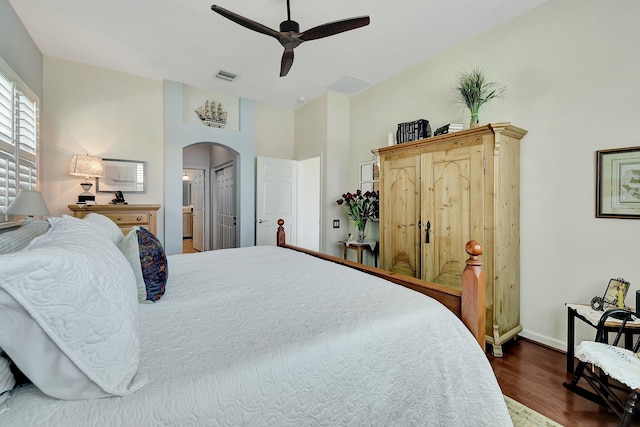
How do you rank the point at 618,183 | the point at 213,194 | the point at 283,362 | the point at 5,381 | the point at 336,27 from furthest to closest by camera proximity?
the point at 213,194
the point at 336,27
the point at 618,183
the point at 283,362
the point at 5,381

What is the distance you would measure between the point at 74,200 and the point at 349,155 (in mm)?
3680

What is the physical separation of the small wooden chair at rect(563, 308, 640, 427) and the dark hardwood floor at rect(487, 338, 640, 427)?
7 centimetres

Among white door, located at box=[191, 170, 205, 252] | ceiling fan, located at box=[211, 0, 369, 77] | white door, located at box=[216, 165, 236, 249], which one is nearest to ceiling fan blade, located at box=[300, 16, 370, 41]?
ceiling fan, located at box=[211, 0, 369, 77]

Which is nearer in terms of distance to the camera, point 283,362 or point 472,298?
point 283,362

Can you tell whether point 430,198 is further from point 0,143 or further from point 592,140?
point 0,143

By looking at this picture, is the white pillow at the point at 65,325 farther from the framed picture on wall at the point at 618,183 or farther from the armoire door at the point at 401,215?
the framed picture on wall at the point at 618,183

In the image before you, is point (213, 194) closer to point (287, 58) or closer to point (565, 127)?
point (287, 58)

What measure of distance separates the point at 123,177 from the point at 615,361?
16.0 feet

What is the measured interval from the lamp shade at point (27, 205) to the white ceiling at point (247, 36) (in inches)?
66.8

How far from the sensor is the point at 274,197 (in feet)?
15.4

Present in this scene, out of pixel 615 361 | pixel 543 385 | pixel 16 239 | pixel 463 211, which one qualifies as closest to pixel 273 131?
pixel 463 211

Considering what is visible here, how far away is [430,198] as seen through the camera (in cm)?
272

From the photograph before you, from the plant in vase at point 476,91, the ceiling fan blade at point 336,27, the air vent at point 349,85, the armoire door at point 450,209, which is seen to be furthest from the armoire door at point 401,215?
the air vent at point 349,85

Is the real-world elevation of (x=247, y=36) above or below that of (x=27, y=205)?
above
